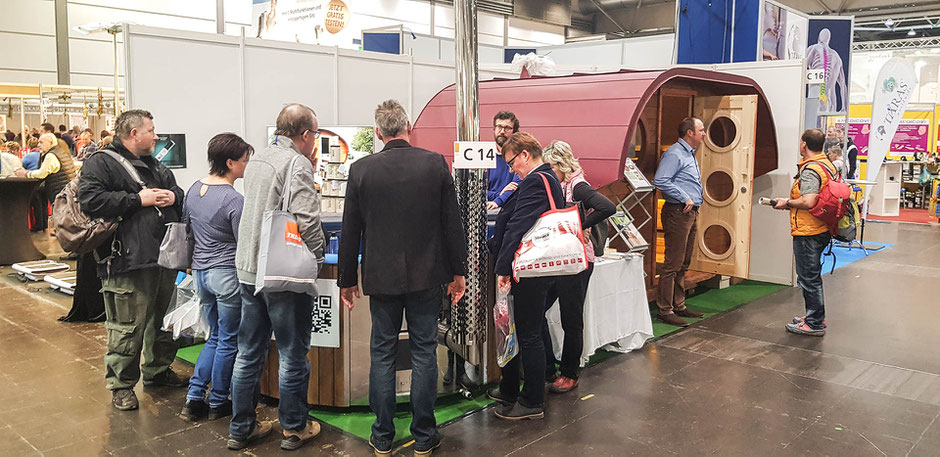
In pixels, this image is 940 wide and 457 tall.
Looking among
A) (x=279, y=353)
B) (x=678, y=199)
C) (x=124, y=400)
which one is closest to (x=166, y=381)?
(x=124, y=400)

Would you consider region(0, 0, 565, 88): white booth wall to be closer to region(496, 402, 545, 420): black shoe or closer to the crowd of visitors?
the crowd of visitors

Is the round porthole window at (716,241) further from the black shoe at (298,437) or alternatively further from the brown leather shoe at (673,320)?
the black shoe at (298,437)

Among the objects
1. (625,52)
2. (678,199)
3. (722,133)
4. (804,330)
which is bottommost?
(804,330)

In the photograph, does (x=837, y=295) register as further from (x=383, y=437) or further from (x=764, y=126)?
(x=383, y=437)

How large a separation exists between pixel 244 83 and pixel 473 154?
128 inches

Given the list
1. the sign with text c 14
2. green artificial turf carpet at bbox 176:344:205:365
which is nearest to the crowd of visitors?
the sign with text c 14

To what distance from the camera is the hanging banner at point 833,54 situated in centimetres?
930

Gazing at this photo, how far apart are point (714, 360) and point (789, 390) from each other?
0.63m

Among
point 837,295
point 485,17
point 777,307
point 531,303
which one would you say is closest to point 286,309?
point 531,303

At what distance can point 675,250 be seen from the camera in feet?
18.8

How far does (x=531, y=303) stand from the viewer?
140 inches

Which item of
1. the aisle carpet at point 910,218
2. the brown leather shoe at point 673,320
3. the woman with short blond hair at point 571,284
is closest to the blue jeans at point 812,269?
the brown leather shoe at point 673,320

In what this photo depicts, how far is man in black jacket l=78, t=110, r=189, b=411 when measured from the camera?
3619mm

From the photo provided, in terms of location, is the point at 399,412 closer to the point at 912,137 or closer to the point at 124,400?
the point at 124,400
